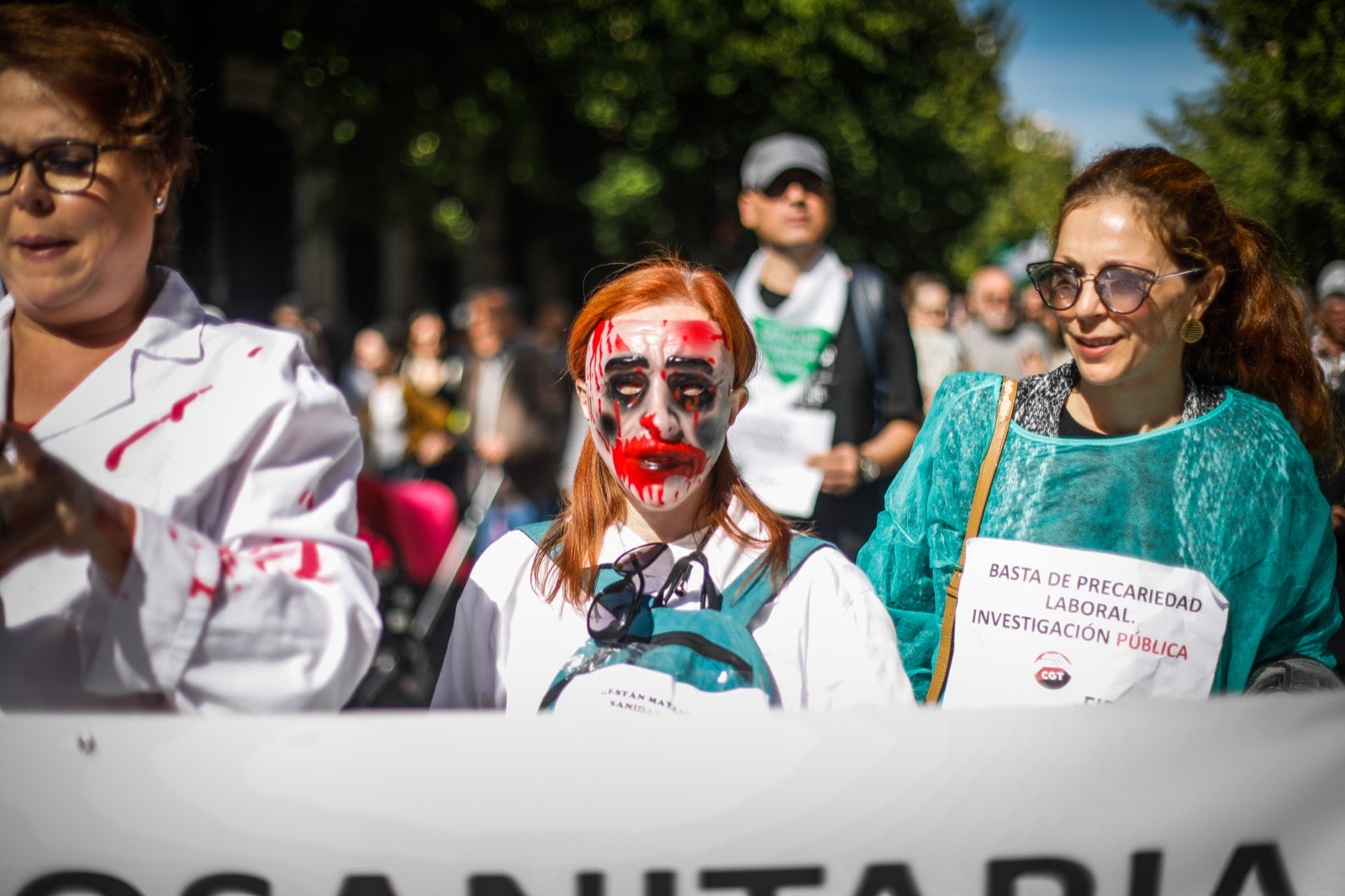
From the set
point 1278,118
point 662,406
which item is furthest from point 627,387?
point 1278,118

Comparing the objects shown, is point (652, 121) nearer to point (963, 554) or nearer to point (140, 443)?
point (963, 554)

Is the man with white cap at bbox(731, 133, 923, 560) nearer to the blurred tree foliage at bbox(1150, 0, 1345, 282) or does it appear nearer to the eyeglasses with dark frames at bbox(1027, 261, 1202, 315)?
the blurred tree foliage at bbox(1150, 0, 1345, 282)

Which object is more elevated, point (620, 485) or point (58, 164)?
point (58, 164)

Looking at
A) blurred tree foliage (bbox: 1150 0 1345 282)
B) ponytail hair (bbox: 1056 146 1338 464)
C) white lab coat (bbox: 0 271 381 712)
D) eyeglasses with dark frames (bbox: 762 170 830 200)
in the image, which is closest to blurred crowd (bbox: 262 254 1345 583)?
eyeglasses with dark frames (bbox: 762 170 830 200)

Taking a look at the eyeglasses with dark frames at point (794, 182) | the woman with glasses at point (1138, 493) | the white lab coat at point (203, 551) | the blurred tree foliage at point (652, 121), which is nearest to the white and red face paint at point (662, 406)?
the white lab coat at point (203, 551)

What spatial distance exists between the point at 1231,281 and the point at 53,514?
77.7 inches

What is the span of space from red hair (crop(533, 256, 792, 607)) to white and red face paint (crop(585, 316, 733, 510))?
63 mm

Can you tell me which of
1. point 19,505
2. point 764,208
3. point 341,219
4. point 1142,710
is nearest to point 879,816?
point 1142,710

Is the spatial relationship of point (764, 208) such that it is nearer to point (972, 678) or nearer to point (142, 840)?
point (972, 678)

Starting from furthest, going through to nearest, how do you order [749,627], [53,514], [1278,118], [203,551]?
[1278,118] < [749,627] < [203,551] < [53,514]

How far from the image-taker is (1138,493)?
2096 millimetres

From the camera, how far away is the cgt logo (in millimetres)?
2043

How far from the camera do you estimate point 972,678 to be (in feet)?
6.91

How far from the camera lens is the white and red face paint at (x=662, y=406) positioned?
1.98 m
